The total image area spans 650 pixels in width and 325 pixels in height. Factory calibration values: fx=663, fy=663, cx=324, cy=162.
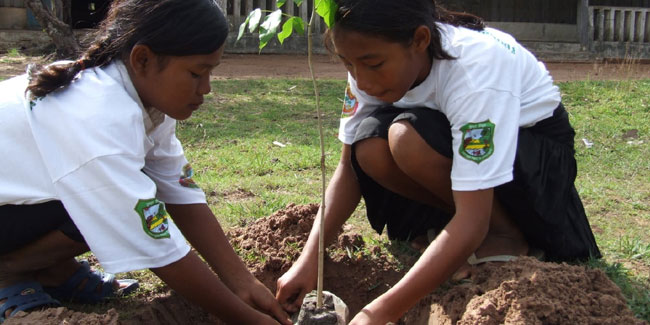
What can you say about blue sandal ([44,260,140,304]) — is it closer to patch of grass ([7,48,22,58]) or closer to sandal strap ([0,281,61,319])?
sandal strap ([0,281,61,319])

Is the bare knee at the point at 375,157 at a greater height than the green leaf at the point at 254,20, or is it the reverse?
the green leaf at the point at 254,20

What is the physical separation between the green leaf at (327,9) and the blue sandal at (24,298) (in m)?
1.29

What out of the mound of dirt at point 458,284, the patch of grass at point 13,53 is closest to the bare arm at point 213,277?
the mound of dirt at point 458,284

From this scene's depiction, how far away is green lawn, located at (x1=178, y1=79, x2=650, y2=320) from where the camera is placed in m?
3.02

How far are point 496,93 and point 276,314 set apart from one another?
1031 millimetres

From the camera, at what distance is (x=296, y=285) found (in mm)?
2293

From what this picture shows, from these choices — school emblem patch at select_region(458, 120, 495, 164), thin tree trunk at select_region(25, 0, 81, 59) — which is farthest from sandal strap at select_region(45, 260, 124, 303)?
thin tree trunk at select_region(25, 0, 81, 59)

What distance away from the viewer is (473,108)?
80.1 inches

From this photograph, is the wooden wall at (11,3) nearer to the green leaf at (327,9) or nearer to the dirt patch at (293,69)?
the dirt patch at (293,69)

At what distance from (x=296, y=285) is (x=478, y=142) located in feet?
2.61

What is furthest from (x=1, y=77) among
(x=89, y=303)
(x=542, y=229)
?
(x=542, y=229)

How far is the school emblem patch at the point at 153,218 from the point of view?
1827 millimetres

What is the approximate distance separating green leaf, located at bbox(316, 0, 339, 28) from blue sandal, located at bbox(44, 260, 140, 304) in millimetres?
1271

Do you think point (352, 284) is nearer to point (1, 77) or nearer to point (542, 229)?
point (542, 229)
